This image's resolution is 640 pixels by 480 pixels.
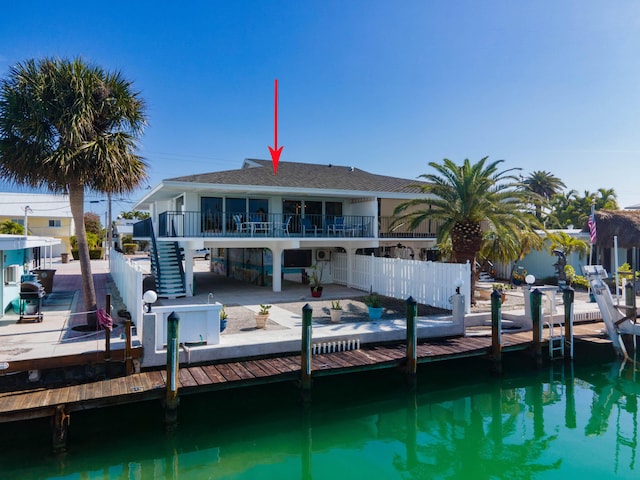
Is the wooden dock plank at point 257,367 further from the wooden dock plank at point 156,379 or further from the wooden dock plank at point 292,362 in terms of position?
the wooden dock plank at point 156,379

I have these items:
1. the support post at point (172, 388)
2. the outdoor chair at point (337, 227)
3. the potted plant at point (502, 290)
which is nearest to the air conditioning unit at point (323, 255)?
the outdoor chair at point (337, 227)

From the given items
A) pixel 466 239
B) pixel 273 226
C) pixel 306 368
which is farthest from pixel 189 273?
pixel 466 239

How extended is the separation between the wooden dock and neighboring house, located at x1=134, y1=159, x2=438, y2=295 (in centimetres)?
785

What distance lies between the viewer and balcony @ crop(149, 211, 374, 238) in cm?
1853

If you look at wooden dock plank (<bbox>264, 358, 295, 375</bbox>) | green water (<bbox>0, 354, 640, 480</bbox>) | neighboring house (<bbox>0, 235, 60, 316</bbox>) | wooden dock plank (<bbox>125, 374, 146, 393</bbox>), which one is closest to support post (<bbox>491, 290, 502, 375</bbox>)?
green water (<bbox>0, 354, 640, 480</bbox>)

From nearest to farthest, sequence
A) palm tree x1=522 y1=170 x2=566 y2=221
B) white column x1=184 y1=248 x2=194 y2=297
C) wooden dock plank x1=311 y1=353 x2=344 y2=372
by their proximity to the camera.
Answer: wooden dock plank x1=311 y1=353 x2=344 y2=372 → white column x1=184 y1=248 x2=194 y2=297 → palm tree x1=522 y1=170 x2=566 y2=221

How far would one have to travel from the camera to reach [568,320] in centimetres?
1267

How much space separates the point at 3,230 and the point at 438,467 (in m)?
31.7

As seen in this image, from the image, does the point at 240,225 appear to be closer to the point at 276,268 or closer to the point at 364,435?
the point at 276,268

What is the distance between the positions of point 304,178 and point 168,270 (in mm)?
8177

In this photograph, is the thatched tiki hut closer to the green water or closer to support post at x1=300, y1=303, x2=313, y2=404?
the green water

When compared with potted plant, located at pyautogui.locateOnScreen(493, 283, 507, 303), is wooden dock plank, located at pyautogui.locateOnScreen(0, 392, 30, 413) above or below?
below

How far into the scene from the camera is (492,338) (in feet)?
38.5

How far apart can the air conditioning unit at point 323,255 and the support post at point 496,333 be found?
491 inches
